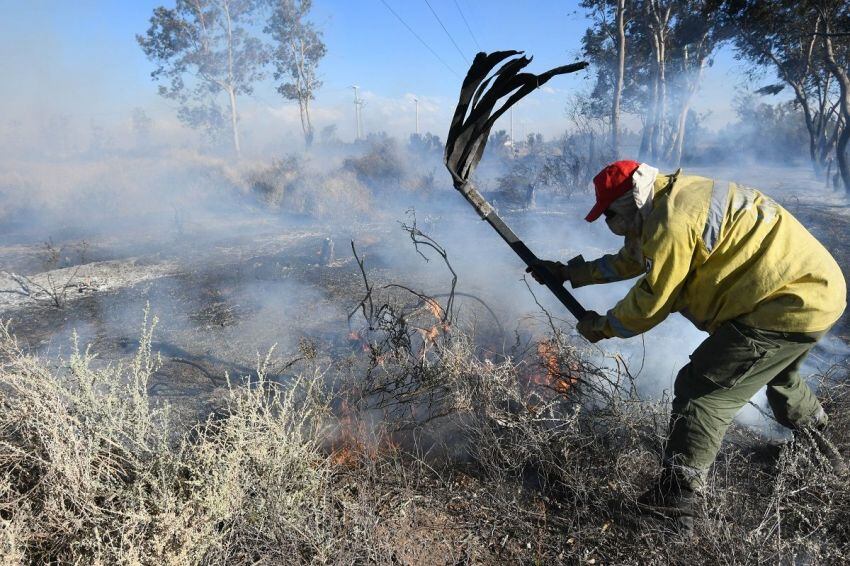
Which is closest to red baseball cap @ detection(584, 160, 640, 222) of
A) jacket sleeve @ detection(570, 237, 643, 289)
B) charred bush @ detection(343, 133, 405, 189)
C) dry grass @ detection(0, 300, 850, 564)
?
jacket sleeve @ detection(570, 237, 643, 289)

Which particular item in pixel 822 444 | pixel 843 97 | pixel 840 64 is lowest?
pixel 822 444

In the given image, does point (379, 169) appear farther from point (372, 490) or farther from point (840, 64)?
point (372, 490)

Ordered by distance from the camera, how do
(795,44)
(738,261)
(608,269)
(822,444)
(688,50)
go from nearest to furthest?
(738,261) → (822,444) → (608,269) → (795,44) → (688,50)

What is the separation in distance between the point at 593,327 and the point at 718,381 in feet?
1.78

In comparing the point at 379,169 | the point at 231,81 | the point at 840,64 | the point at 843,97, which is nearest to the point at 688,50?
the point at 840,64

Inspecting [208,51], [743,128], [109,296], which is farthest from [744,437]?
[743,128]

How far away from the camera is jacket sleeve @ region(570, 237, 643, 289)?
2.29m

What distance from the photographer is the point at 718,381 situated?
1932 millimetres

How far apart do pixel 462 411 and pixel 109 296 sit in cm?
505

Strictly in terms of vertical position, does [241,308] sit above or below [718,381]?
below

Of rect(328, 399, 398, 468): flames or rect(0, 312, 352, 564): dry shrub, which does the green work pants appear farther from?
rect(0, 312, 352, 564): dry shrub

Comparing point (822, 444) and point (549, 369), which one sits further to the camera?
point (549, 369)

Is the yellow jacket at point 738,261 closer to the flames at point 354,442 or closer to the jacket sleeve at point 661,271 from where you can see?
the jacket sleeve at point 661,271

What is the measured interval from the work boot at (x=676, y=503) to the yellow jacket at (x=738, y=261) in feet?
2.51
